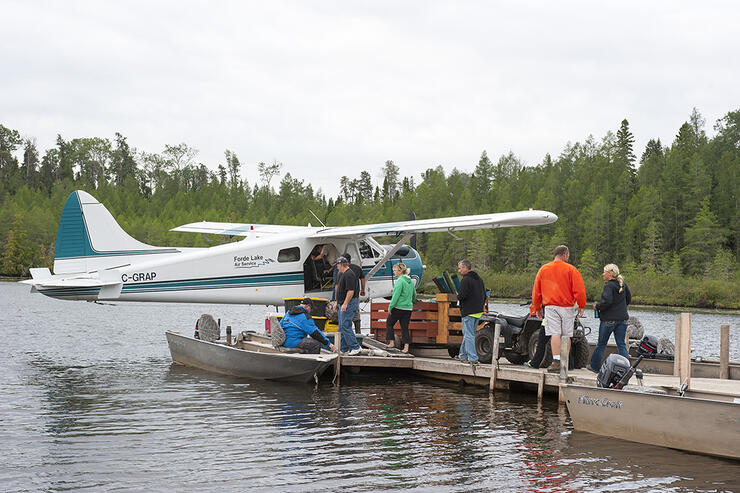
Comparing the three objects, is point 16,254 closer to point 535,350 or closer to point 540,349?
point 535,350

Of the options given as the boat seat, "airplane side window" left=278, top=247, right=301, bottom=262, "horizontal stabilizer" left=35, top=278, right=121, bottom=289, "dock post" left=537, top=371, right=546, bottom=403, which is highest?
"airplane side window" left=278, top=247, right=301, bottom=262

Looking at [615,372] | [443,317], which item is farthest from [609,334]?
[443,317]

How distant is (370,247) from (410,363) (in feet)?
11.7

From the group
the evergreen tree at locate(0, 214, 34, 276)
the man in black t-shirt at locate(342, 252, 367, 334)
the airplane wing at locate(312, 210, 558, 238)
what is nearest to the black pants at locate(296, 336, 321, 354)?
the man in black t-shirt at locate(342, 252, 367, 334)

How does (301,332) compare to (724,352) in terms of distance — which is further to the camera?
(301,332)

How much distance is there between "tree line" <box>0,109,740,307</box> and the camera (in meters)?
74.9

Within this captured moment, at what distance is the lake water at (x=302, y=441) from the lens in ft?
24.8

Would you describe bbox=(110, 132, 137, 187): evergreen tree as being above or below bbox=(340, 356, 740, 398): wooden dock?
above

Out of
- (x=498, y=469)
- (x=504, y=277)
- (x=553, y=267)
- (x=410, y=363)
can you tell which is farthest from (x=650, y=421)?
(x=504, y=277)

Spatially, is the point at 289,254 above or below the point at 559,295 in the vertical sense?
above

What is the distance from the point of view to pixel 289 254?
15359 mm

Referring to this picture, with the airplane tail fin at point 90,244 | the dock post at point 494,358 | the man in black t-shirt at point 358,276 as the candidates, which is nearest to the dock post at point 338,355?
the man in black t-shirt at point 358,276

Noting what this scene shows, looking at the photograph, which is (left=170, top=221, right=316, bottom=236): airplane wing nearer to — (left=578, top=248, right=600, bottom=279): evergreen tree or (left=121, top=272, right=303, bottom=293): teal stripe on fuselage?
(left=121, top=272, right=303, bottom=293): teal stripe on fuselage

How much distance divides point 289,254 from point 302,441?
21.7 ft
